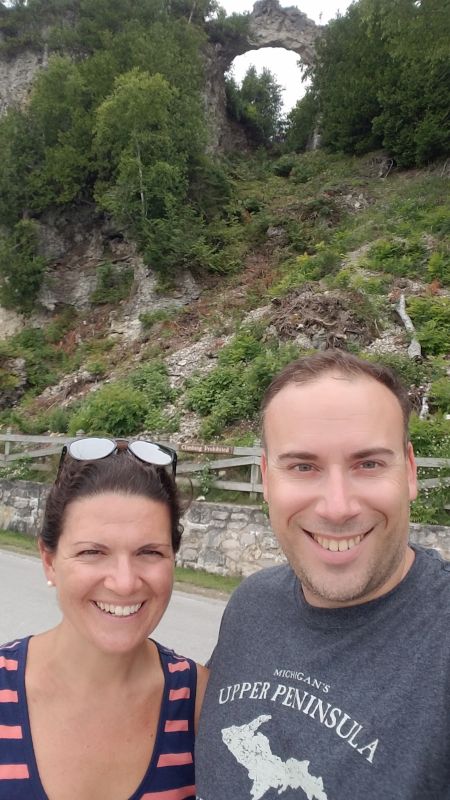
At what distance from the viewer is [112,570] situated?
1.59 metres

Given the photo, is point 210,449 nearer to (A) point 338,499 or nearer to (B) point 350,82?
(A) point 338,499

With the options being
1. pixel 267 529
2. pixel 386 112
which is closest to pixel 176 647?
pixel 267 529

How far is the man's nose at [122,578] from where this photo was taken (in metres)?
1.55

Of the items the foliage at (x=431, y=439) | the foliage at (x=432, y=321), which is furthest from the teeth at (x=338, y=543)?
the foliage at (x=432, y=321)

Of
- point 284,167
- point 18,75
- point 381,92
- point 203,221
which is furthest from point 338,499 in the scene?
point 18,75

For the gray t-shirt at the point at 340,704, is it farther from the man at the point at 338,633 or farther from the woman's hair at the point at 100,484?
the woman's hair at the point at 100,484

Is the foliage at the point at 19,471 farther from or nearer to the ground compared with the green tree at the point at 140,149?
nearer to the ground

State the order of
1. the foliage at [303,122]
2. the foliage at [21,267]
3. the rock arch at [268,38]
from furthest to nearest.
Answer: the rock arch at [268,38]
the foliage at [303,122]
the foliage at [21,267]

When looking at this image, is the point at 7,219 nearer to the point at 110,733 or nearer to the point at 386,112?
the point at 386,112

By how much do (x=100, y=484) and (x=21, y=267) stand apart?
22543 millimetres

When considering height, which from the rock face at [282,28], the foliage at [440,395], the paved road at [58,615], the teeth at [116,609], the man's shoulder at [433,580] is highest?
the rock face at [282,28]

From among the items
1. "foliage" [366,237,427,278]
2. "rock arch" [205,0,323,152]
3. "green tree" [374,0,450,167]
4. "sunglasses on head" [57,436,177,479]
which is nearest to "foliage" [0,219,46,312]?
"foliage" [366,237,427,278]

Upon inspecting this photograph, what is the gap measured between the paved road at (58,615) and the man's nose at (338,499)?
4.27m

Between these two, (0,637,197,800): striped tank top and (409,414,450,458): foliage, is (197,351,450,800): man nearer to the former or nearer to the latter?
(0,637,197,800): striped tank top
